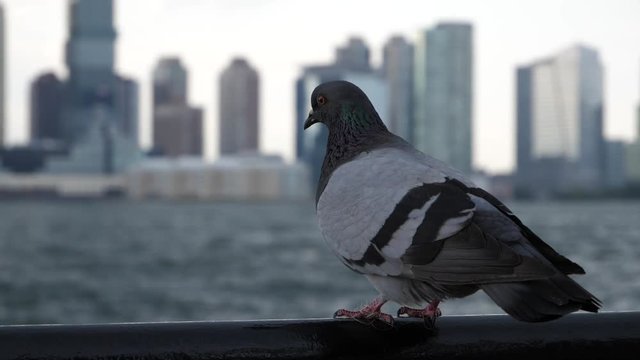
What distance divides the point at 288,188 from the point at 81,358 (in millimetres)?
136122

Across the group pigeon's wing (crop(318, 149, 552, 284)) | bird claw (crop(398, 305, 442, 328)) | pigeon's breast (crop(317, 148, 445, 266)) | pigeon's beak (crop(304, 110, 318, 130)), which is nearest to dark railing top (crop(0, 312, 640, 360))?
bird claw (crop(398, 305, 442, 328))

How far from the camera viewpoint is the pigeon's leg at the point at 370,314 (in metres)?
2.13

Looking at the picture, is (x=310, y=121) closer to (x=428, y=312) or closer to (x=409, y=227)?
(x=409, y=227)

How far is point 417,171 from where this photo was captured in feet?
8.13

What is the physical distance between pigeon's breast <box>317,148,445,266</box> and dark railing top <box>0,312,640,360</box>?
0.41 metres

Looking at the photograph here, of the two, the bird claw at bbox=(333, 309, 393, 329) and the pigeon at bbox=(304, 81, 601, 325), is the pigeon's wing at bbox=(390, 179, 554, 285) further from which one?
the bird claw at bbox=(333, 309, 393, 329)

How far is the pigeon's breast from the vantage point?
2459 millimetres

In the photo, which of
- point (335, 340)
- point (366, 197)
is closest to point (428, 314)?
point (335, 340)

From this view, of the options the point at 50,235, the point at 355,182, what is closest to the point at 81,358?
the point at 355,182

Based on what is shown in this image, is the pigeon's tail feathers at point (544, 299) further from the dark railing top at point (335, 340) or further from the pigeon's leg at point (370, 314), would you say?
the pigeon's leg at point (370, 314)

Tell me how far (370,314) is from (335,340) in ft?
0.81

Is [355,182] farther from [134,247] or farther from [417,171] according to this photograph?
[134,247]

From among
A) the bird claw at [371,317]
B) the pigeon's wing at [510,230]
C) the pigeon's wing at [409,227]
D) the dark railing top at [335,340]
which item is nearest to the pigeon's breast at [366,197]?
the pigeon's wing at [409,227]

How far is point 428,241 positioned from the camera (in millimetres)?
2270
